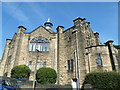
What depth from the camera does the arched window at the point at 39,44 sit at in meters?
24.6

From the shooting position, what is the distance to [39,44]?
24.9 m

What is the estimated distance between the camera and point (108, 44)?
2033cm

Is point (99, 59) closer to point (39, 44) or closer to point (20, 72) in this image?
point (39, 44)

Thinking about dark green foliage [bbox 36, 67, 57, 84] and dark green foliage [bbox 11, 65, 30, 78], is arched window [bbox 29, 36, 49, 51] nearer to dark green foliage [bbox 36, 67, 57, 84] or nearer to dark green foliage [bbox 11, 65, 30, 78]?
dark green foliage [bbox 11, 65, 30, 78]

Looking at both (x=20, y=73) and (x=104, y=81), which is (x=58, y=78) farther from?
(x=104, y=81)

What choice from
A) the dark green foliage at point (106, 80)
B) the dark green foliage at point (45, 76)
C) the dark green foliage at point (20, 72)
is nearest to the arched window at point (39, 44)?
the dark green foliage at point (20, 72)

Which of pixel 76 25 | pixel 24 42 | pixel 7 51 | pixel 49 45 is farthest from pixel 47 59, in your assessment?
pixel 7 51

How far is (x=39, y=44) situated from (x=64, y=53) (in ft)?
19.3

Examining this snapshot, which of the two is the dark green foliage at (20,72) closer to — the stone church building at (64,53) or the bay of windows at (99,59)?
the stone church building at (64,53)

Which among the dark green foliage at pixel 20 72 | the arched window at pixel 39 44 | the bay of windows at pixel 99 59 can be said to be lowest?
the dark green foliage at pixel 20 72

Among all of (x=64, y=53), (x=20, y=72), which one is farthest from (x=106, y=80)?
(x=20, y=72)

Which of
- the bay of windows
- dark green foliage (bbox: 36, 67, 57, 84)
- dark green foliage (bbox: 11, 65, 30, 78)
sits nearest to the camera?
dark green foliage (bbox: 36, 67, 57, 84)

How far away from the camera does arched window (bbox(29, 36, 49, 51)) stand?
24594mm

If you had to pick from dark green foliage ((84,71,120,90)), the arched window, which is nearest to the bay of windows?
dark green foliage ((84,71,120,90))
